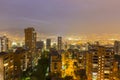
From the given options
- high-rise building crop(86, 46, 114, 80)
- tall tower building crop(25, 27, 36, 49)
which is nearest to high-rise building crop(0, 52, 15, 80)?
high-rise building crop(86, 46, 114, 80)

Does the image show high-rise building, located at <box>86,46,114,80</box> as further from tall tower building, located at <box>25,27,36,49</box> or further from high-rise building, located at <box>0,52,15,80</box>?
tall tower building, located at <box>25,27,36,49</box>

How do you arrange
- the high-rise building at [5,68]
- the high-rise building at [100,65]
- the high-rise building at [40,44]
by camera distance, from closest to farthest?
the high-rise building at [100,65] < the high-rise building at [5,68] < the high-rise building at [40,44]

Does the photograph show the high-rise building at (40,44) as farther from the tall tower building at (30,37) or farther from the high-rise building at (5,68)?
the high-rise building at (5,68)

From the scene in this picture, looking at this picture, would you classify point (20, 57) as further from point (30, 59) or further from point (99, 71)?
point (99, 71)

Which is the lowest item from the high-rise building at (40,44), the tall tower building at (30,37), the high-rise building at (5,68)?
the high-rise building at (5,68)

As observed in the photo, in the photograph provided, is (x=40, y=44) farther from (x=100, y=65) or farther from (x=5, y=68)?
(x=100, y=65)

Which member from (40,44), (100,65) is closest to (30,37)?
(40,44)

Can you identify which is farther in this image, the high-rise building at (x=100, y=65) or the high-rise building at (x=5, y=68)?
the high-rise building at (x=5, y=68)

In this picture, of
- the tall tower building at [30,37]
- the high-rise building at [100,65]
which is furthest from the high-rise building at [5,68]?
the tall tower building at [30,37]
